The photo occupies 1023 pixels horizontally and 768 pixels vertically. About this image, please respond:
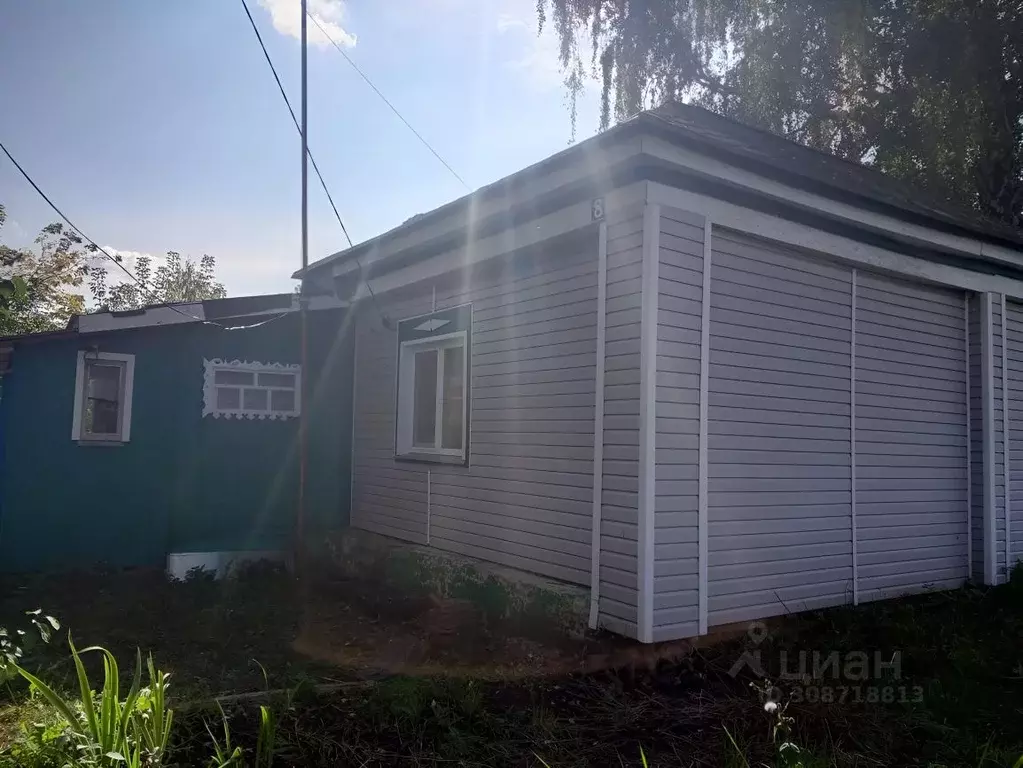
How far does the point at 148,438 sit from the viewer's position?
320 inches

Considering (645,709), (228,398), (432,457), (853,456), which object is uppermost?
(228,398)

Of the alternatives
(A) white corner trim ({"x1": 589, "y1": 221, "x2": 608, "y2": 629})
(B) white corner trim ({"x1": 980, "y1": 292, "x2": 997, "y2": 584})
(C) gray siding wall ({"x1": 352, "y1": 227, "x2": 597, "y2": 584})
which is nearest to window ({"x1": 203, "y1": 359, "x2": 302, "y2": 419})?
(C) gray siding wall ({"x1": 352, "y1": 227, "x2": 597, "y2": 584})

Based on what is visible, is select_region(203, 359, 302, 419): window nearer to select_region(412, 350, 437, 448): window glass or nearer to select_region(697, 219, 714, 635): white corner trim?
select_region(412, 350, 437, 448): window glass

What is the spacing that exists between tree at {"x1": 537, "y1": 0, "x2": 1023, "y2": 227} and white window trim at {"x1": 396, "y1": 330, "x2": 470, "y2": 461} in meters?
7.92

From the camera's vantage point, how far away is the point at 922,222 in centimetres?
633

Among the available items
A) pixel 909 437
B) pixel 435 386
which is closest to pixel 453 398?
pixel 435 386

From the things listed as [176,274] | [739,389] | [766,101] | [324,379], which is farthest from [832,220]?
[176,274]

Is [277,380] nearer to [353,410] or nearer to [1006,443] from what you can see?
[353,410]

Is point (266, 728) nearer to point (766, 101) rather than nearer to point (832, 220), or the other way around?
point (832, 220)

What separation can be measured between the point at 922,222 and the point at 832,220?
111 centimetres

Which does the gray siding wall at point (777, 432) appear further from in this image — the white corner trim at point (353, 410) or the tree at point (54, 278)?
the tree at point (54, 278)

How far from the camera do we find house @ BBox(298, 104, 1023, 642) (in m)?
4.91

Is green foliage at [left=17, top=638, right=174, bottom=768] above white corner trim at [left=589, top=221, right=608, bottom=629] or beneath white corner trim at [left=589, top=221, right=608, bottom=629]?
beneath

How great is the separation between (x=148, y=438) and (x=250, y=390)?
1.15 meters
